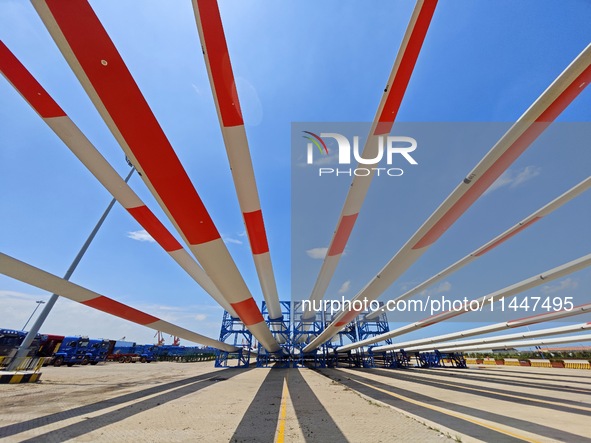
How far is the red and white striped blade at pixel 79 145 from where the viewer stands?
407 cm

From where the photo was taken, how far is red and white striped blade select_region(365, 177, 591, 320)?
20.4 ft

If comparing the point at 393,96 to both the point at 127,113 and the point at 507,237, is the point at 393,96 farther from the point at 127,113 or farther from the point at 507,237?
the point at 507,237

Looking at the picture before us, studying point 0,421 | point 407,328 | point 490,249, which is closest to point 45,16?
point 0,421

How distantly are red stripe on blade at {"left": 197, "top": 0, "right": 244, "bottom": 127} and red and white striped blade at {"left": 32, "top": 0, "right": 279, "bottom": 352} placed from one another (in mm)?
1028

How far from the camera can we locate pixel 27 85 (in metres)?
4.18

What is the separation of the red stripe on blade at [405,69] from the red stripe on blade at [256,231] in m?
3.47

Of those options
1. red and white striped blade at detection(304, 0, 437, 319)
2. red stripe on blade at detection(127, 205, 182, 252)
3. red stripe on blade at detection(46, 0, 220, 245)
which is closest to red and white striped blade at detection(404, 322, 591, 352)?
red and white striped blade at detection(304, 0, 437, 319)

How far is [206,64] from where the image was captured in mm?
3492

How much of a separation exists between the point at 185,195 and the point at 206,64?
6.31 ft

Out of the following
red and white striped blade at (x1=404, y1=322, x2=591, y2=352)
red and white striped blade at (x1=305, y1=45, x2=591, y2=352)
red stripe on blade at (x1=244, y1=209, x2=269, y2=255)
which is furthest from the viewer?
red and white striped blade at (x1=404, y1=322, x2=591, y2=352)

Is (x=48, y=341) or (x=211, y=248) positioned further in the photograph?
(x=48, y=341)

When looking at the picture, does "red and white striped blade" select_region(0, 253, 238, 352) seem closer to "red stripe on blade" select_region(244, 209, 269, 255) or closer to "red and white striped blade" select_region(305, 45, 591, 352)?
"red stripe on blade" select_region(244, 209, 269, 255)

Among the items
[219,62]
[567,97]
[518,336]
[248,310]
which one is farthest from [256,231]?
[518,336]

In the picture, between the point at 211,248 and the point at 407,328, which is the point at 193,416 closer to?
the point at 211,248
